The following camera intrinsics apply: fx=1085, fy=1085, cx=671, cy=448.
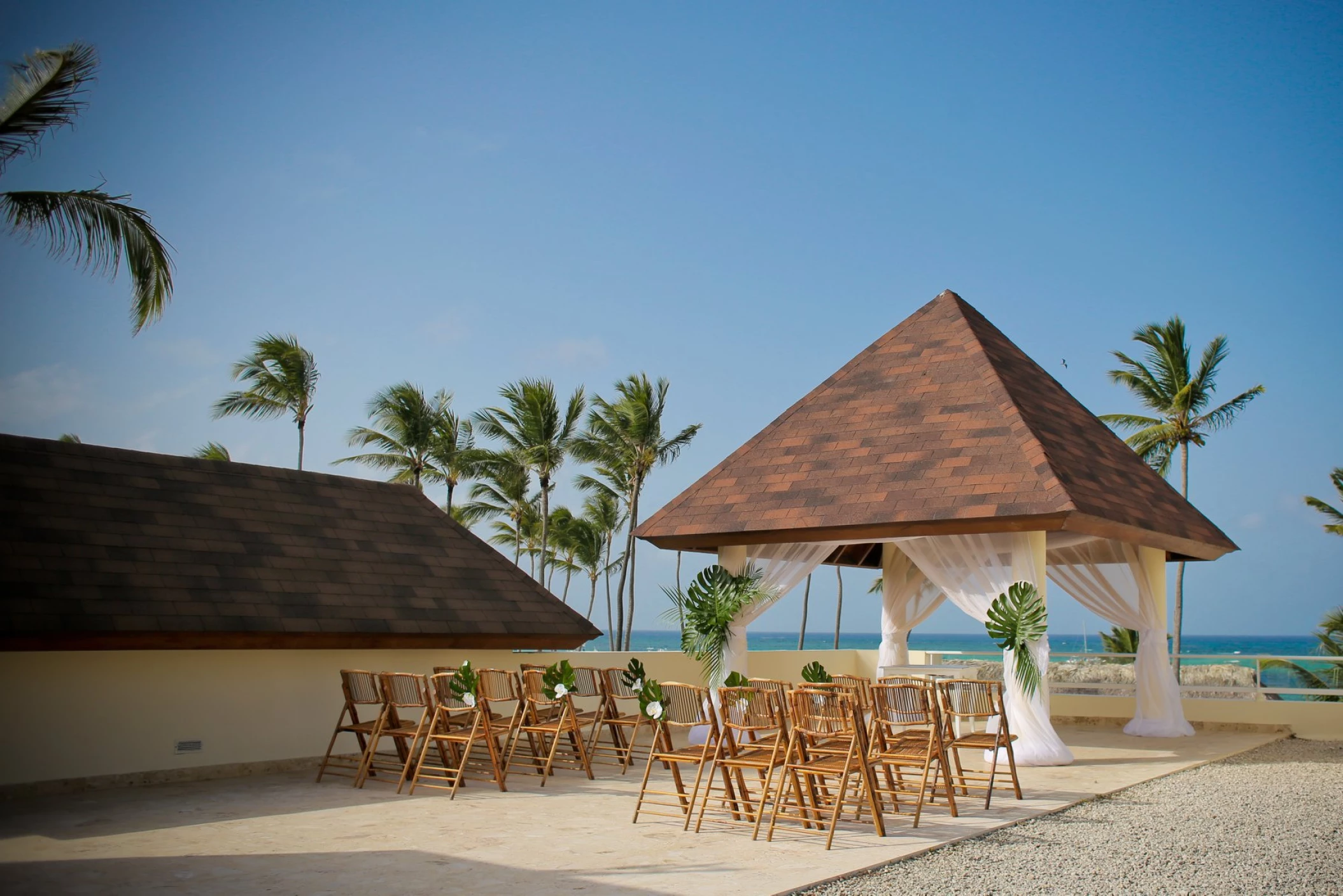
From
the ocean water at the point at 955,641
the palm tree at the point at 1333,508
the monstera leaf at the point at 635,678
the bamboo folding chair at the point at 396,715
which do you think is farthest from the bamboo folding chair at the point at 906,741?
the ocean water at the point at 955,641

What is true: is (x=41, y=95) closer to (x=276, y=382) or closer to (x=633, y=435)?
(x=276, y=382)

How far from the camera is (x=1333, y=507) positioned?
27250 millimetres

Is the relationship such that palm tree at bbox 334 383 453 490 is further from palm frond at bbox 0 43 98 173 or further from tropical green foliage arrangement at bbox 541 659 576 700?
palm frond at bbox 0 43 98 173

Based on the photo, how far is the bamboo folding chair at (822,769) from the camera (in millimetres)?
7039

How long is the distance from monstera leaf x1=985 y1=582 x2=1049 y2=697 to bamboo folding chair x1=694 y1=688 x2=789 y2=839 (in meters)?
4.05

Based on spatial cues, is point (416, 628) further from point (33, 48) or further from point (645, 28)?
point (645, 28)

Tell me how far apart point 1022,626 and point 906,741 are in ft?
9.85

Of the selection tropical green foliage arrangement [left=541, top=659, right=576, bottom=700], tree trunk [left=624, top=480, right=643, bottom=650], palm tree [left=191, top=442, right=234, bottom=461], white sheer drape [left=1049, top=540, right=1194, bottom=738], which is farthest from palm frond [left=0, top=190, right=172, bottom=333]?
palm tree [left=191, top=442, right=234, bottom=461]

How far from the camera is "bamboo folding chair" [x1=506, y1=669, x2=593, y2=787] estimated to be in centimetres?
948

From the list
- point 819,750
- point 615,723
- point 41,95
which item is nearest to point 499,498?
point 615,723

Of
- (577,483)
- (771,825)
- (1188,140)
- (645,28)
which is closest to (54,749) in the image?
(771,825)

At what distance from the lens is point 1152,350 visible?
2770cm

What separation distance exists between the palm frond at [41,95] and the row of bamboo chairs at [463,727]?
497cm

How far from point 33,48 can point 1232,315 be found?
1358 inches
